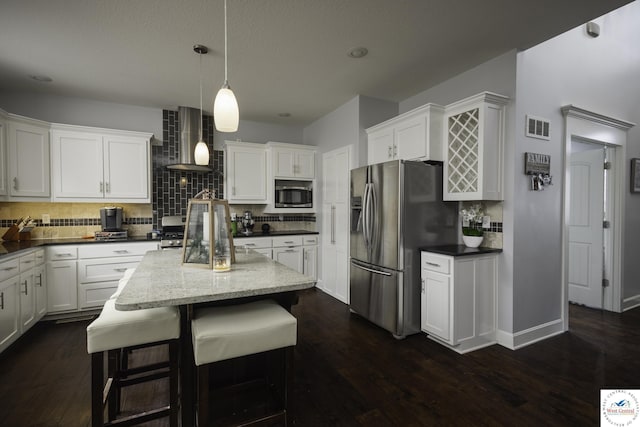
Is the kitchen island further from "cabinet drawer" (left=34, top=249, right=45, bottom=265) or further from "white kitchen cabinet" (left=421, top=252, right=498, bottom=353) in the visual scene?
"cabinet drawer" (left=34, top=249, right=45, bottom=265)

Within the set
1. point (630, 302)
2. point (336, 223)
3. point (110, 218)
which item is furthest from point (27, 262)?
point (630, 302)

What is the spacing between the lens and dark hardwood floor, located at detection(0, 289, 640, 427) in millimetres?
1795

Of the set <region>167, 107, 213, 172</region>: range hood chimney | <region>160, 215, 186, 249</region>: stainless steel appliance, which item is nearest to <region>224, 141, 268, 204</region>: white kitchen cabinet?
<region>167, 107, 213, 172</region>: range hood chimney

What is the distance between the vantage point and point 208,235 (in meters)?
1.79

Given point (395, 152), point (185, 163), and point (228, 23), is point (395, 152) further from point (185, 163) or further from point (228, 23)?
point (185, 163)

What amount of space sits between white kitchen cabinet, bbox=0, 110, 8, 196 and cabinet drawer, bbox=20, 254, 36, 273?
2.52ft

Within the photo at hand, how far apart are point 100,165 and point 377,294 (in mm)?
Result: 3707

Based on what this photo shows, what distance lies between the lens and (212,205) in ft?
5.74

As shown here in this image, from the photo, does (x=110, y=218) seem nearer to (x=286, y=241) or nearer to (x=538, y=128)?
(x=286, y=241)

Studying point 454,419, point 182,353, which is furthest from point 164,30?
point 454,419

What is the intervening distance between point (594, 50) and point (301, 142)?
4029mm

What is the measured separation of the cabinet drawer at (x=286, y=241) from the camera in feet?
14.5

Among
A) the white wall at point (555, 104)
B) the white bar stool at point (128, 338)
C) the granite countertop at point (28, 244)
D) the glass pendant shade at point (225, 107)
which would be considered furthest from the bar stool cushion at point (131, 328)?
the white wall at point (555, 104)

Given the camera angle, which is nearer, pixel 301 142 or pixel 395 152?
pixel 395 152
